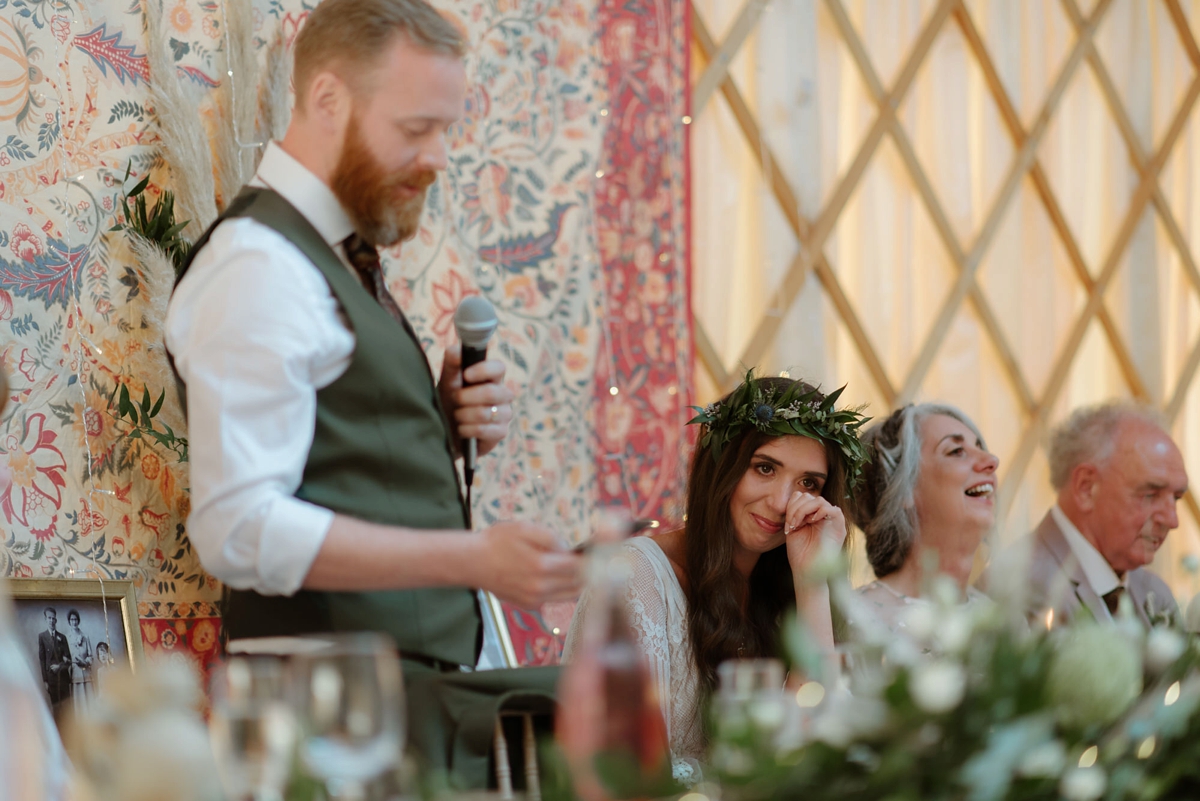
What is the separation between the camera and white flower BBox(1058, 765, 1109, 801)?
750 mm

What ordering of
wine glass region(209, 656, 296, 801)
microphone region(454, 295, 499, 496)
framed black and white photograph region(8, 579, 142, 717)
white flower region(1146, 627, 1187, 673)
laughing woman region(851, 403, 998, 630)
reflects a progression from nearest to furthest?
wine glass region(209, 656, 296, 801), white flower region(1146, 627, 1187, 673), microphone region(454, 295, 499, 496), framed black and white photograph region(8, 579, 142, 717), laughing woman region(851, 403, 998, 630)

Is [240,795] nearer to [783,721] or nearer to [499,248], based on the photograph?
[783,721]

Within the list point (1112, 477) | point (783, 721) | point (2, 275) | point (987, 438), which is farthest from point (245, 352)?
point (987, 438)

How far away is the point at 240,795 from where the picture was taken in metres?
0.72

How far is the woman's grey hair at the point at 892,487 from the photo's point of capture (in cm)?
201

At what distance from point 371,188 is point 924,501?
47.0 inches

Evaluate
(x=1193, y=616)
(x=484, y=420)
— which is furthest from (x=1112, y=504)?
(x=484, y=420)

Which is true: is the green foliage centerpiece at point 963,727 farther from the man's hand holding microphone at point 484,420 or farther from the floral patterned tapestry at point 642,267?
the floral patterned tapestry at point 642,267

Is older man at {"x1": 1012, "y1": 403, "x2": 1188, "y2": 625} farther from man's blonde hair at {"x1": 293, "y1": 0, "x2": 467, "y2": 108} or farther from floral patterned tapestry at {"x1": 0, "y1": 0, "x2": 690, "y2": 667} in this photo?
man's blonde hair at {"x1": 293, "y1": 0, "x2": 467, "y2": 108}

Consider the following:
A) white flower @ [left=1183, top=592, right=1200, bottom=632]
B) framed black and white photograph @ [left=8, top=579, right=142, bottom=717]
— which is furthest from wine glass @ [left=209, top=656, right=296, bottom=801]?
framed black and white photograph @ [left=8, top=579, right=142, bottom=717]

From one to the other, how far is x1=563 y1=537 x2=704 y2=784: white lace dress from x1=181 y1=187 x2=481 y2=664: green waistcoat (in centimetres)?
53

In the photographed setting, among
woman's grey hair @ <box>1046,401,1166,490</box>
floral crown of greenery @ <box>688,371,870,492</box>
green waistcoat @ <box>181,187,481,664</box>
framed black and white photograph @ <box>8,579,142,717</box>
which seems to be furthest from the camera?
woman's grey hair @ <box>1046,401,1166,490</box>

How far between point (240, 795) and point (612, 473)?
1375mm

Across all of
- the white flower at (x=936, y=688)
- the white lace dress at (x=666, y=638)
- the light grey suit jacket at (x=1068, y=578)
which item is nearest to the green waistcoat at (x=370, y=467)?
the white flower at (x=936, y=688)
